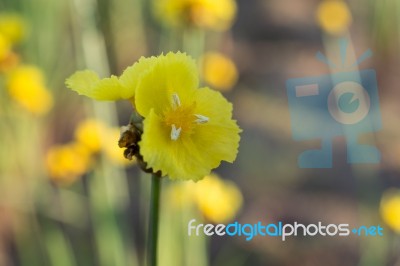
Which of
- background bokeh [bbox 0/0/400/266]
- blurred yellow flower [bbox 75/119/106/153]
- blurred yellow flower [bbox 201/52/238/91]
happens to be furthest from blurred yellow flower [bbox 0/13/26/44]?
blurred yellow flower [bbox 201/52/238/91]

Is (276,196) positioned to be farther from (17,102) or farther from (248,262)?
(17,102)

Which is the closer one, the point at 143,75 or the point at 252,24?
the point at 143,75

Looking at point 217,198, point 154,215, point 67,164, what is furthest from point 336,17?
point 154,215

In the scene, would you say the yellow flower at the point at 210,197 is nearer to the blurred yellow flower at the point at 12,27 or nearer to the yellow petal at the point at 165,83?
the blurred yellow flower at the point at 12,27

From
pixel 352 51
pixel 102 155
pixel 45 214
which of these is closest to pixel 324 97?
pixel 352 51

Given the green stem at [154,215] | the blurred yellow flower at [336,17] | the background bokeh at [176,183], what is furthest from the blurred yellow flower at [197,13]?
the green stem at [154,215]

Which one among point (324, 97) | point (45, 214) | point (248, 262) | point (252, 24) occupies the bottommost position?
point (248, 262)

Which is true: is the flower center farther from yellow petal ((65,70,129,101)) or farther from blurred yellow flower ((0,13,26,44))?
blurred yellow flower ((0,13,26,44))
